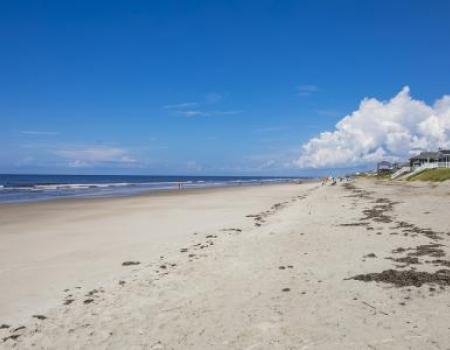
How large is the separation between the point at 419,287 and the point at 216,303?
149 inches

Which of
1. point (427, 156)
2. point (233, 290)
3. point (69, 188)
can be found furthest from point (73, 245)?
point (427, 156)

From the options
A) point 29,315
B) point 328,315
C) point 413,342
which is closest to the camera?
point 413,342

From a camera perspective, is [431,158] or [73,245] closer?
[73,245]

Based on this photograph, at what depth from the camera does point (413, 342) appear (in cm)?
541

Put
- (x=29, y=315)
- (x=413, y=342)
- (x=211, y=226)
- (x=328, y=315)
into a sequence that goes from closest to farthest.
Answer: (x=413, y=342) → (x=328, y=315) → (x=29, y=315) → (x=211, y=226)

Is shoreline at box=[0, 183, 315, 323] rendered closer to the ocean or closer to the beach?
the beach

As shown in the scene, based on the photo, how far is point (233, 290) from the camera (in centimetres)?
802

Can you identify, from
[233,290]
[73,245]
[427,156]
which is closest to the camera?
[233,290]

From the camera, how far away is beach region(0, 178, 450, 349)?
5875mm

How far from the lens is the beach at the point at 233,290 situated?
5.88 meters

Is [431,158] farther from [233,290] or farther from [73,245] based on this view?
[233,290]

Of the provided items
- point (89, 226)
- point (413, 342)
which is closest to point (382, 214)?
Answer: point (89, 226)

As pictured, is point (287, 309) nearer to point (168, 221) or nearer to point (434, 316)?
point (434, 316)

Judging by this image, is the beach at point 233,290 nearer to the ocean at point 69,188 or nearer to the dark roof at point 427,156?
the ocean at point 69,188
